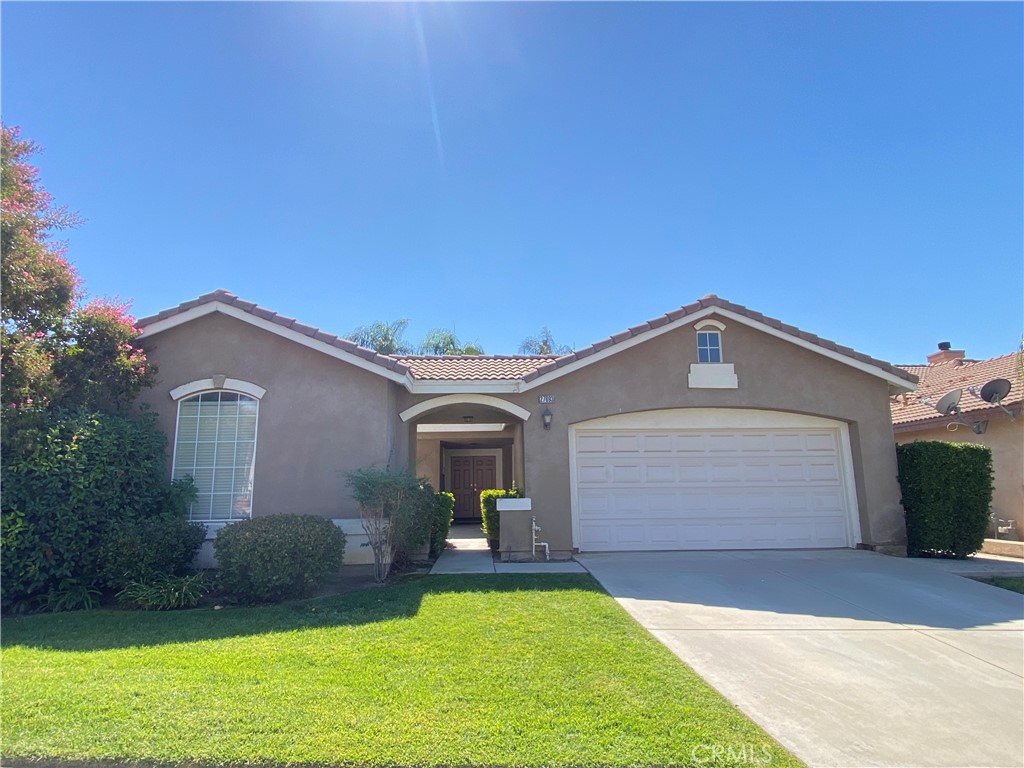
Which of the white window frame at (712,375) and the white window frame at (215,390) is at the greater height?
the white window frame at (712,375)

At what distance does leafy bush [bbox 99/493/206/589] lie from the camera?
300 inches

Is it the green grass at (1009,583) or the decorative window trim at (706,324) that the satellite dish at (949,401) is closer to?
the green grass at (1009,583)

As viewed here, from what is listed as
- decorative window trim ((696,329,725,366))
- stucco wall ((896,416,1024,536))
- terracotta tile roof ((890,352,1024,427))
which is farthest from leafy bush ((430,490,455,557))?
stucco wall ((896,416,1024,536))

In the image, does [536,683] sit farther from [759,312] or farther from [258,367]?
[759,312]

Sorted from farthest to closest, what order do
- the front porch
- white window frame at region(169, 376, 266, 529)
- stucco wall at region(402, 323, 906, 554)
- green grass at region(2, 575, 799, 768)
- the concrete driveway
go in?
the front porch
stucco wall at region(402, 323, 906, 554)
white window frame at region(169, 376, 266, 529)
the concrete driveway
green grass at region(2, 575, 799, 768)

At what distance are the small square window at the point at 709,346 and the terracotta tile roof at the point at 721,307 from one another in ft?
1.92

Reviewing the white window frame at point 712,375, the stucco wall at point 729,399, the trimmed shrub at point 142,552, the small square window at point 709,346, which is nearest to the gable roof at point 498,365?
the stucco wall at point 729,399

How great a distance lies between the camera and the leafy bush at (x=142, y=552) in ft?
25.0

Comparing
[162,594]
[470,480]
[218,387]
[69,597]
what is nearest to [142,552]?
[162,594]

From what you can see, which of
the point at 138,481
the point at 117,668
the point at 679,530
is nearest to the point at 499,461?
the point at 679,530

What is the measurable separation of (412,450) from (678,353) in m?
6.20

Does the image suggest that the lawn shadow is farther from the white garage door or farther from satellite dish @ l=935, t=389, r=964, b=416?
satellite dish @ l=935, t=389, r=964, b=416

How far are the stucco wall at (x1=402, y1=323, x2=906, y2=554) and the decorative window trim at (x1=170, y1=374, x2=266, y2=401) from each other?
2.71 meters

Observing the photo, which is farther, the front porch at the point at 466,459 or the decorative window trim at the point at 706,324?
the front porch at the point at 466,459
